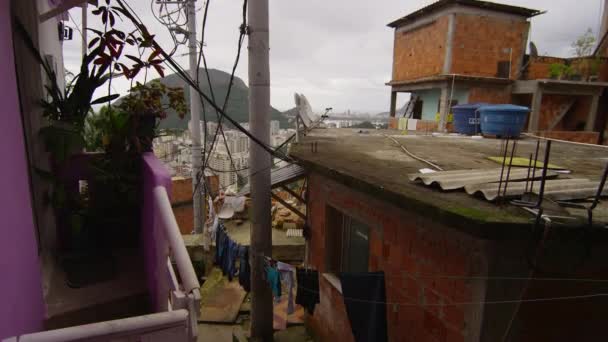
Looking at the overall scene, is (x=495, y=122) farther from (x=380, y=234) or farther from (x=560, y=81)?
(x=560, y=81)

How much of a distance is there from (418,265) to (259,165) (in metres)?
3.03

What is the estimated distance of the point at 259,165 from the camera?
554 centimetres

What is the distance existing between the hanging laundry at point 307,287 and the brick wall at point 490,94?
12.6 meters

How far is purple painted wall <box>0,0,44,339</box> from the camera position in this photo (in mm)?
2113

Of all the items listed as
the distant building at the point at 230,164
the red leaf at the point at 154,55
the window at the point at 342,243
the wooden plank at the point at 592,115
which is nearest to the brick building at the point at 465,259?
the window at the point at 342,243

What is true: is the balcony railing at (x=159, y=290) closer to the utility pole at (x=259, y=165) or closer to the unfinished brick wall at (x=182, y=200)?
the utility pole at (x=259, y=165)

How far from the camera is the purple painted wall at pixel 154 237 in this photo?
2.88 meters

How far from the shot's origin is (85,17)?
187 inches

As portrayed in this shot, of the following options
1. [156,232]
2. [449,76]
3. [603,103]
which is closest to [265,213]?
[156,232]

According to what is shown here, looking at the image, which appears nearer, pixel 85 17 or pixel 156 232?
pixel 156 232

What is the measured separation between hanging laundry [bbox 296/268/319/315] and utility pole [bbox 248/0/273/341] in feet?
4.17

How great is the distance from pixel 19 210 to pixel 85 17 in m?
3.50

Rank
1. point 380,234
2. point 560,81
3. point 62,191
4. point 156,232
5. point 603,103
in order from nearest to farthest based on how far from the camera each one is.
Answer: point 156,232 → point 62,191 → point 380,234 → point 560,81 → point 603,103

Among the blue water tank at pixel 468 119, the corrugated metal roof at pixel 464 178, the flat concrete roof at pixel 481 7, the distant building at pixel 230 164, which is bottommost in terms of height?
the distant building at pixel 230 164
